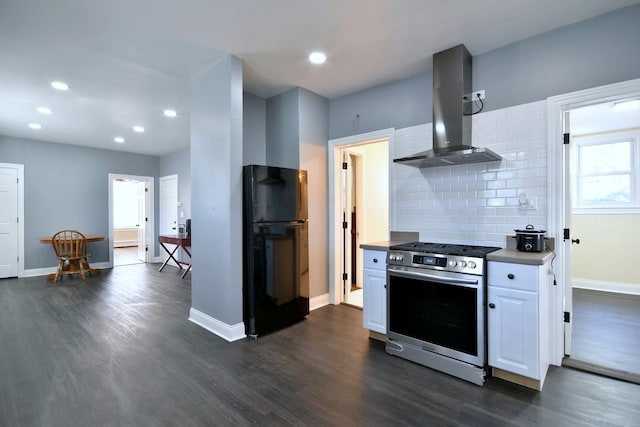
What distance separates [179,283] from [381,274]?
3.93 m

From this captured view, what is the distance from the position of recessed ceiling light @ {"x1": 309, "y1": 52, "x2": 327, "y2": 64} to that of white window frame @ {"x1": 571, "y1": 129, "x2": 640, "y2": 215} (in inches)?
174

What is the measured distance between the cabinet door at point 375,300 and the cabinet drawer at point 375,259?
0.04 metres

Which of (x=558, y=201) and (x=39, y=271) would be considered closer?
(x=558, y=201)

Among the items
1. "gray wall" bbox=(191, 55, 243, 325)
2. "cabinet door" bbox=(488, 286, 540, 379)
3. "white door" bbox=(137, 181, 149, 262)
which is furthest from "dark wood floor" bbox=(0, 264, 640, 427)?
"white door" bbox=(137, 181, 149, 262)

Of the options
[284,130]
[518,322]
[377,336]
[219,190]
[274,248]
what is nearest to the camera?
[518,322]

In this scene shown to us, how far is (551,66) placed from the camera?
2498 mm

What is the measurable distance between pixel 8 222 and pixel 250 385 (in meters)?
6.42

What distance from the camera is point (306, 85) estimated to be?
3.64 m

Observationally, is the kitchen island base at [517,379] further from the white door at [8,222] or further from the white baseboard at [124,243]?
the white baseboard at [124,243]

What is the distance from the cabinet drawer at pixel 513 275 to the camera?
2021mm

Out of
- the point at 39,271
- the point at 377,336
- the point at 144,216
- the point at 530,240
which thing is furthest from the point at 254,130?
the point at 39,271

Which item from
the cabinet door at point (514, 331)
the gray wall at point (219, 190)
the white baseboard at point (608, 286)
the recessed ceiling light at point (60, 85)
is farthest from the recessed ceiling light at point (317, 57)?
the white baseboard at point (608, 286)

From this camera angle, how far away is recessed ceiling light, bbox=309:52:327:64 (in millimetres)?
2898

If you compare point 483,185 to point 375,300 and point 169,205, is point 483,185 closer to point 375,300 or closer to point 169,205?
point 375,300
